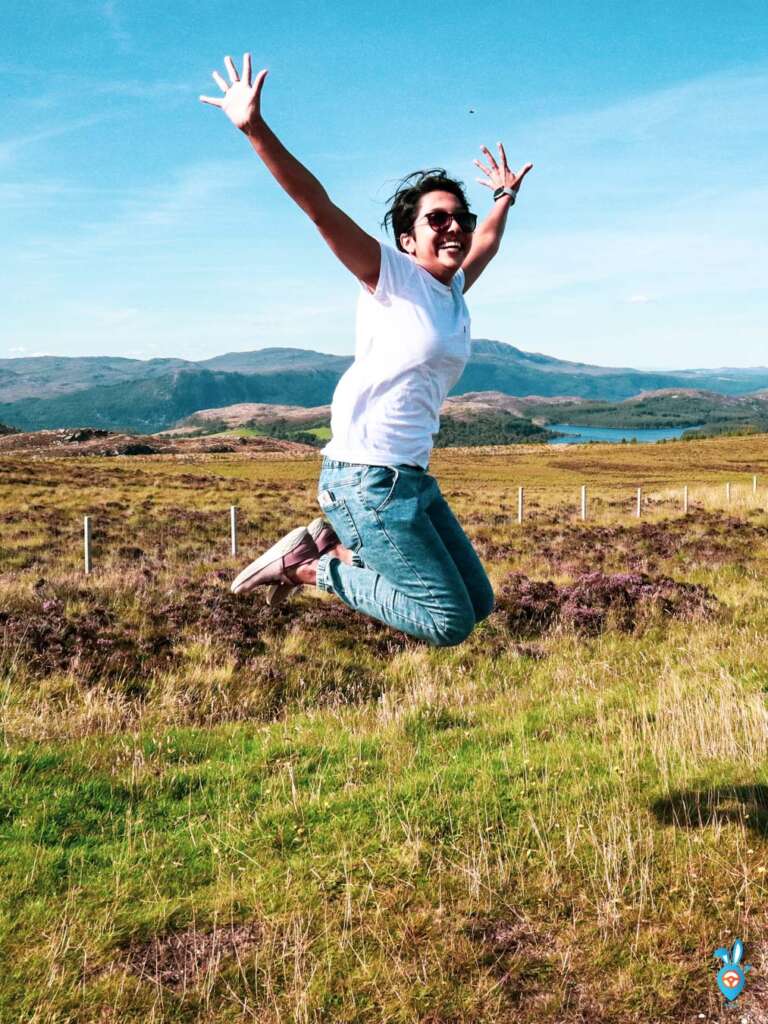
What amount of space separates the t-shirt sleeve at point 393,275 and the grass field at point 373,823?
10.1ft

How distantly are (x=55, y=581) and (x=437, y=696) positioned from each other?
31.8 ft

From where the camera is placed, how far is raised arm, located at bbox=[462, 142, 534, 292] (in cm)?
522

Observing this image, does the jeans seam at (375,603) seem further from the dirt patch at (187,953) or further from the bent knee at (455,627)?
the dirt patch at (187,953)

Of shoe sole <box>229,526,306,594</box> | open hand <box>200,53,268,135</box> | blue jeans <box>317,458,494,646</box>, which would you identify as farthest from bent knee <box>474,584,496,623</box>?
open hand <box>200,53,268,135</box>

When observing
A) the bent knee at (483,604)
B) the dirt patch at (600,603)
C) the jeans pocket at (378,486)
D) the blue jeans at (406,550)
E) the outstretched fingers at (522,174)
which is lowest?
the dirt patch at (600,603)

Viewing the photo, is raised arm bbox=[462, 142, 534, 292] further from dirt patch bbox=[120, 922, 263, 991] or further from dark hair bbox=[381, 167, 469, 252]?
dirt patch bbox=[120, 922, 263, 991]

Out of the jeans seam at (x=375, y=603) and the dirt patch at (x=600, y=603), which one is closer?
the jeans seam at (x=375, y=603)

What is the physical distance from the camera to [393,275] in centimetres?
380

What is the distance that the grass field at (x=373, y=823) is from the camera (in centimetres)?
369

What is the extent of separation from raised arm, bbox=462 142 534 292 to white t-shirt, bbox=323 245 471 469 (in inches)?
43.6

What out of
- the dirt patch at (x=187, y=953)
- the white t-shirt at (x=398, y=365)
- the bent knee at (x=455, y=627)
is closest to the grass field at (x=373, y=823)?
the dirt patch at (x=187, y=953)

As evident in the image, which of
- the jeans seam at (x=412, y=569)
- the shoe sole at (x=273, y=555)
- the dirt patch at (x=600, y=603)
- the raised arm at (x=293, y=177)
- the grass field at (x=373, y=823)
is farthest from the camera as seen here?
the dirt patch at (x=600, y=603)

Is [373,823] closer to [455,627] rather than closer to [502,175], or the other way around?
[455,627]

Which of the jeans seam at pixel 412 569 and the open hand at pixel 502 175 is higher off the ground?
the open hand at pixel 502 175
